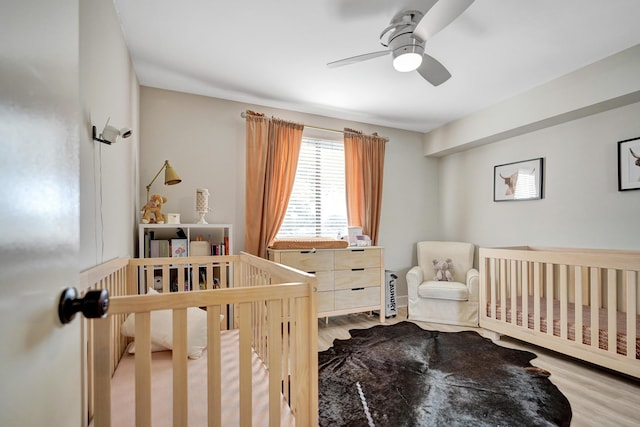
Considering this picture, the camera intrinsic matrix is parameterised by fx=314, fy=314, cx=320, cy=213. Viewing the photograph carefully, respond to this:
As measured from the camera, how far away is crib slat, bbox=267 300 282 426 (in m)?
1.10

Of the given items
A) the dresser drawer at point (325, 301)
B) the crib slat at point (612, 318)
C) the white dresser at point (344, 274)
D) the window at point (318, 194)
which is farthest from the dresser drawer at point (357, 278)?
the crib slat at point (612, 318)

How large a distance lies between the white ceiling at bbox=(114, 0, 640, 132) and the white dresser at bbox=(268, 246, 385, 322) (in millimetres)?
1591

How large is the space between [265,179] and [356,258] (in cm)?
127

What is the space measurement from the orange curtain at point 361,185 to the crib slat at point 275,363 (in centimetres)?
266

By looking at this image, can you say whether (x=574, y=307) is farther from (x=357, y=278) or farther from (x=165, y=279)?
Answer: (x=165, y=279)

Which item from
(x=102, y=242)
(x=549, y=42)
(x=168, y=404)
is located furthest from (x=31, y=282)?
(x=549, y=42)

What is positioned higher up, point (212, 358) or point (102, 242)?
point (102, 242)

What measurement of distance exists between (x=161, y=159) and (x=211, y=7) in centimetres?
153

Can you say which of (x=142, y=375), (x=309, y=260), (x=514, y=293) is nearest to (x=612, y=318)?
(x=514, y=293)

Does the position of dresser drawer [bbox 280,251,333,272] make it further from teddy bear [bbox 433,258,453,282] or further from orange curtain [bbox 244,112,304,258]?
teddy bear [bbox 433,258,453,282]

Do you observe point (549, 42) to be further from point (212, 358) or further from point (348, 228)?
point (212, 358)

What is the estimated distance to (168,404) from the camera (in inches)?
46.6

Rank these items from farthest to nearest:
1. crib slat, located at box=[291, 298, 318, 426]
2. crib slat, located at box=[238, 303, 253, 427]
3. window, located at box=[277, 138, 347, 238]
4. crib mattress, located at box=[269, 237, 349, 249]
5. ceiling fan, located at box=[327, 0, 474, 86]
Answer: window, located at box=[277, 138, 347, 238] < crib mattress, located at box=[269, 237, 349, 249] < ceiling fan, located at box=[327, 0, 474, 86] < crib slat, located at box=[291, 298, 318, 426] < crib slat, located at box=[238, 303, 253, 427]

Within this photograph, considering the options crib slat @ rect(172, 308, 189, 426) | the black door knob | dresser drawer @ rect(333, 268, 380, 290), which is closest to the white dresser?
dresser drawer @ rect(333, 268, 380, 290)
